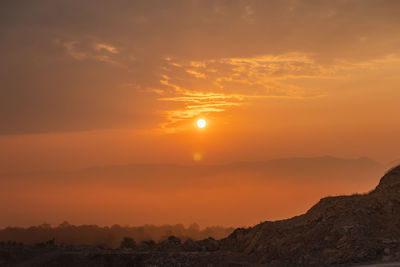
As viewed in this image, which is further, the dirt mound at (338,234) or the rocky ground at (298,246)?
the rocky ground at (298,246)

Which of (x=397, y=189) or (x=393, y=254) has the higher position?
(x=397, y=189)

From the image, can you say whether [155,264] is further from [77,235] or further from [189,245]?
[77,235]

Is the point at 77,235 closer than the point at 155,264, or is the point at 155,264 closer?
the point at 155,264

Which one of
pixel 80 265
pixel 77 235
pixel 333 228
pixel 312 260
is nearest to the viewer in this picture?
pixel 312 260

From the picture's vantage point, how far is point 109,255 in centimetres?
4069

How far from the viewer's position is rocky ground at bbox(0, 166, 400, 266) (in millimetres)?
31625

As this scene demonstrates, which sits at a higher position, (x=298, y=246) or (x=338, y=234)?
(x=338, y=234)

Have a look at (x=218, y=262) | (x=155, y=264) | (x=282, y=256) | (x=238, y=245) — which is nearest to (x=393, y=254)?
(x=282, y=256)

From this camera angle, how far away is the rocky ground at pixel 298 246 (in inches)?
1245

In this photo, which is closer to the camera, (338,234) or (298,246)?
(338,234)

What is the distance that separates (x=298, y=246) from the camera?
34531 millimetres

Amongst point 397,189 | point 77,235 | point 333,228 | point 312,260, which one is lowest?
point 312,260

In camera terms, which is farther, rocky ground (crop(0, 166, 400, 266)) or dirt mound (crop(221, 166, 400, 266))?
rocky ground (crop(0, 166, 400, 266))

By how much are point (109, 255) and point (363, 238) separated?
74.0 ft
